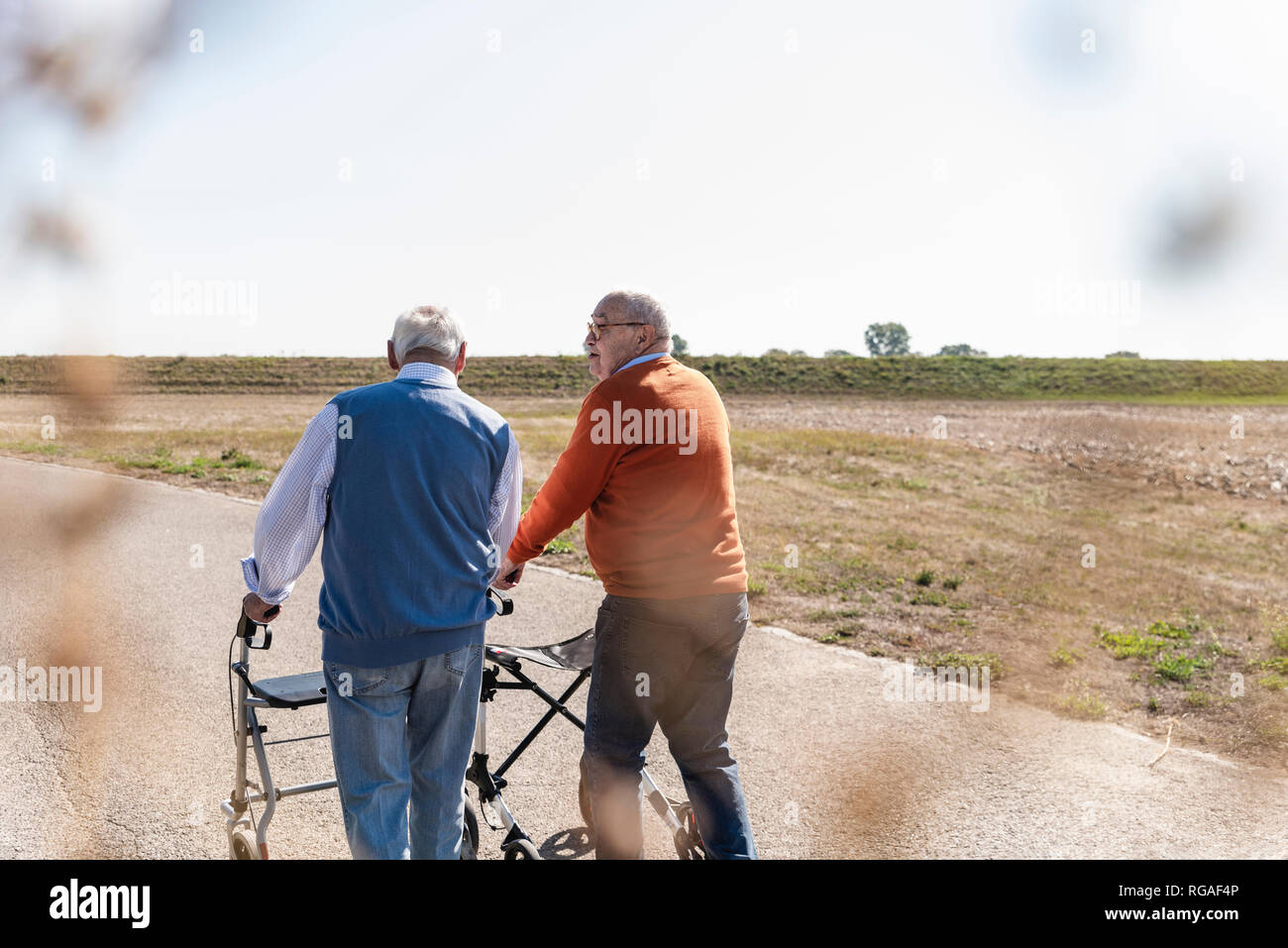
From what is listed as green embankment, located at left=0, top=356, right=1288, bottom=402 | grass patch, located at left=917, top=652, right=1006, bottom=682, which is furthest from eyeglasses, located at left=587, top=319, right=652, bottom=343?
green embankment, located at left=0, top=356, right=1288, bottom=402

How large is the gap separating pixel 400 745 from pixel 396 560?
1.83ft

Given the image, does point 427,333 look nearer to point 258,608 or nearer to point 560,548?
point 258,608

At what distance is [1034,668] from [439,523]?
16.9 ft

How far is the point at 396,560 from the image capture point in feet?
8.42

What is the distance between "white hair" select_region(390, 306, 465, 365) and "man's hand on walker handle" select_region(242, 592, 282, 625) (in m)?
0.85

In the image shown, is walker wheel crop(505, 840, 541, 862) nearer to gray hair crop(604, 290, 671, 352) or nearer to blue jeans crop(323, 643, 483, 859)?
blue jeans crop(323, 643, 483, 859)

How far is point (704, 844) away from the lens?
309cm

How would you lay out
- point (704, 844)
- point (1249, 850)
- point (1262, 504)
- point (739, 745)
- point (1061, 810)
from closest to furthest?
point (704, 844), point (1249, 850), point (1061, 810), point (739, 745), point (1262, 504)

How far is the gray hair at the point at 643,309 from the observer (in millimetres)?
2984

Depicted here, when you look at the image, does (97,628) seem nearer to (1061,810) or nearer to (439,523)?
(439,523)

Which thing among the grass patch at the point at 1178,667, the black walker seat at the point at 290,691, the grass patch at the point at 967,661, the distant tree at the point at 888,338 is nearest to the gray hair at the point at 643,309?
the black walker seat at the point at 290,691
